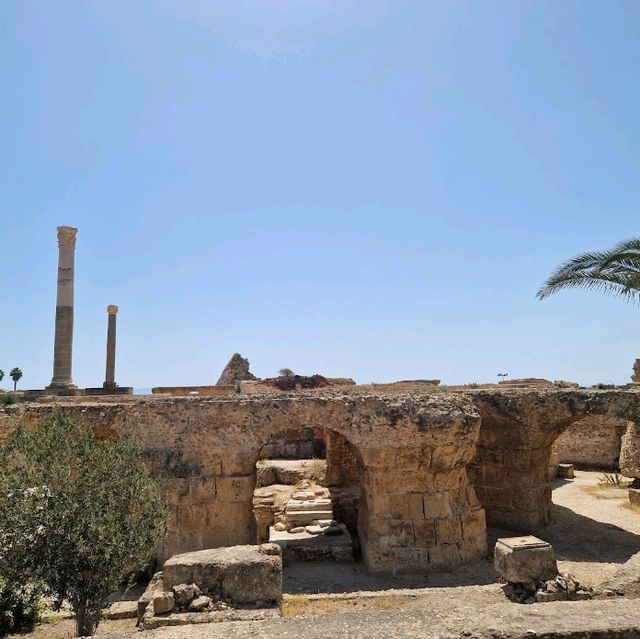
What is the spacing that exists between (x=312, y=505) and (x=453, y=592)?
20.9 feet

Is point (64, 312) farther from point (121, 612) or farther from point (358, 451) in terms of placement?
point (121, 612)

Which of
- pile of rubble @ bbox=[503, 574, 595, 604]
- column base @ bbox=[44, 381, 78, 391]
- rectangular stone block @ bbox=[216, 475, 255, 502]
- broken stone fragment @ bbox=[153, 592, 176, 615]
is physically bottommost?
pile of rubble @ bbox=[503, 574, 595, 604]

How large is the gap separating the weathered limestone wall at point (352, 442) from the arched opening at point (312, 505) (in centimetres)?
119

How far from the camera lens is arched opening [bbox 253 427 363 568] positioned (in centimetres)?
1243

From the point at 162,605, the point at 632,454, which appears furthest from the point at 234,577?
the point at 632,454

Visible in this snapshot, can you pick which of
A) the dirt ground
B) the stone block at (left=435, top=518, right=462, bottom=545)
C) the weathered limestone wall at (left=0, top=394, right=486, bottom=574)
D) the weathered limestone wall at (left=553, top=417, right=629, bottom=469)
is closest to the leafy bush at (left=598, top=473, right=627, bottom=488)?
the dirt ground

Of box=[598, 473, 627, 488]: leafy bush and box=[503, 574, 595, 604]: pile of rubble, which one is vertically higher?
box=[503, 574, 595, 604]: pile of rubble

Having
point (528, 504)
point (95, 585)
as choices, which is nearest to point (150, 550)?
point (95, 585)

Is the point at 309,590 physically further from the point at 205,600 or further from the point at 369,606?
the point at 205,600

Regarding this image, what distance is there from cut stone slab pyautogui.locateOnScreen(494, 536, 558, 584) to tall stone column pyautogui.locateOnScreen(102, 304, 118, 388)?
22471 millimetres

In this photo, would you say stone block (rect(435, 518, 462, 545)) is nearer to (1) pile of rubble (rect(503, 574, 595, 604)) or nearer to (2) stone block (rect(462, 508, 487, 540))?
(2) stone block (rect(462, 508, 487, 540))

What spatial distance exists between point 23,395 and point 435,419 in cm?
1894

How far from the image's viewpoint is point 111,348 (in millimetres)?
28047

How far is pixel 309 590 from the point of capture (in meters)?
10.4
